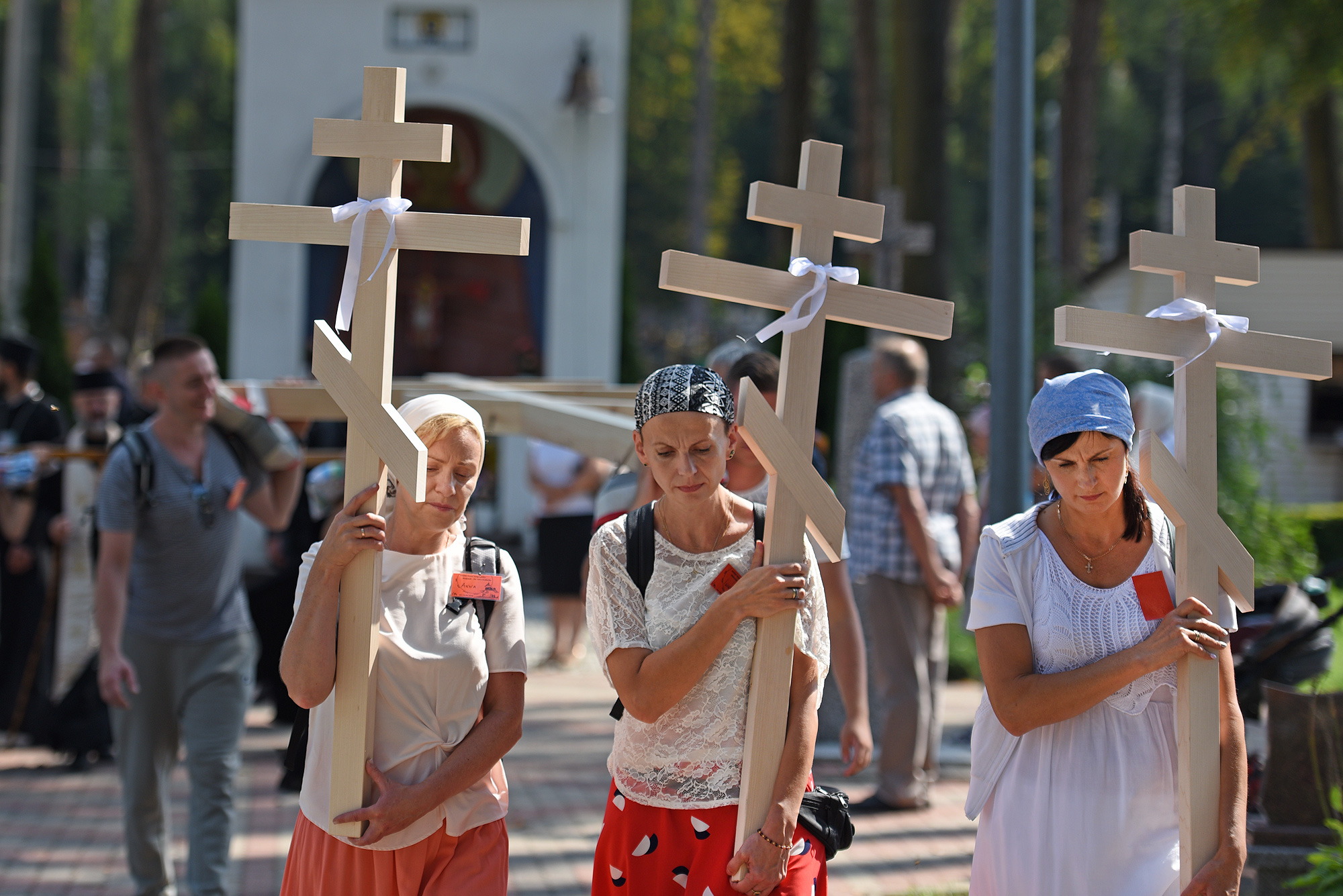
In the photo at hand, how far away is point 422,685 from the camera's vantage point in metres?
2.92

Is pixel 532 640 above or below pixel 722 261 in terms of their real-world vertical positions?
below

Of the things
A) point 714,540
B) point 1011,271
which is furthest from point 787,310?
point 1011,271

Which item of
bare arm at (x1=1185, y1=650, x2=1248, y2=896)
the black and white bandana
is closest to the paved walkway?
bare arm at (x1=1185, y1=650, x2=1248, y2=896)

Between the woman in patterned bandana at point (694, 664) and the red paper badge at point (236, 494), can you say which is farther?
the red paper badge at point (236, 494)

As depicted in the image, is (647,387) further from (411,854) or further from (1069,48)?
(1069,48)

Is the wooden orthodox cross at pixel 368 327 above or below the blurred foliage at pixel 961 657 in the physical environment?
above

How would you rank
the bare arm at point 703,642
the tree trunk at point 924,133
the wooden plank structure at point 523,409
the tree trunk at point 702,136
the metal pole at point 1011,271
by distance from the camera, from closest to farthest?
the bare arm at point 703,642 → the wooden plank structure at point 523,409 → the metal pole at point 1011,271 → the tree trunk at point 924,133 → the tree trunk at point 702,136

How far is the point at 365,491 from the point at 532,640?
29.7 feet

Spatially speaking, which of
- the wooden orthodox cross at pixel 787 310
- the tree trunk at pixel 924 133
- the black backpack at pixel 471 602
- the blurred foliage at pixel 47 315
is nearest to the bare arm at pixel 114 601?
the black backpack at pixel 471 602

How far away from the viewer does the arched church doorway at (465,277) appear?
16.5 m

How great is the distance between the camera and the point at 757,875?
2.77 metres

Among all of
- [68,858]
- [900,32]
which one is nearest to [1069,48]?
[900,32]

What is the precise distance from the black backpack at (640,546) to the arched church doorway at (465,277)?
13805mm

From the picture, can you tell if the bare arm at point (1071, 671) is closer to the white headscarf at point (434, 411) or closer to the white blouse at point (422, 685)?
the white blouse at point (422, 685)
